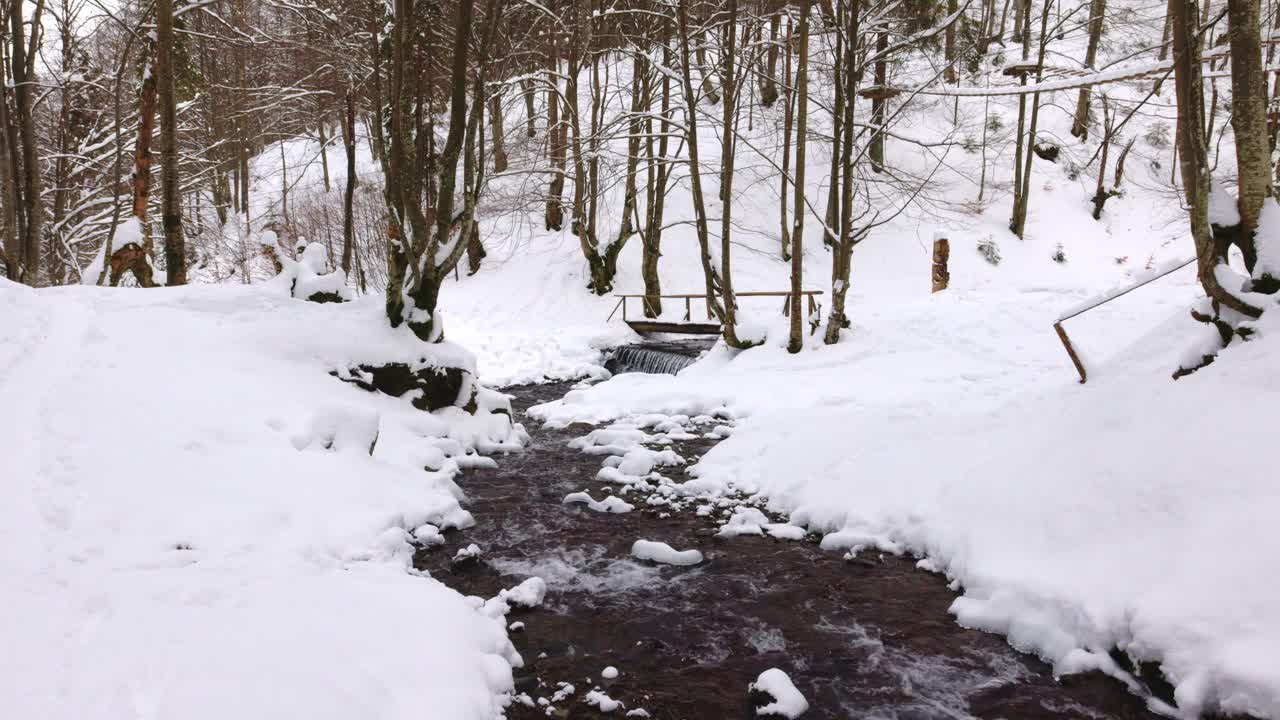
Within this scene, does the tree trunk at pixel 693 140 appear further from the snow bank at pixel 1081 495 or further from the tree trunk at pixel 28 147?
the tree trunk at pixel 28 147

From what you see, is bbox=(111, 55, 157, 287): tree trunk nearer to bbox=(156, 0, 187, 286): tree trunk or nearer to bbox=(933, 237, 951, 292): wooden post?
bbox=(156, 0, 187, 286): tree trunk

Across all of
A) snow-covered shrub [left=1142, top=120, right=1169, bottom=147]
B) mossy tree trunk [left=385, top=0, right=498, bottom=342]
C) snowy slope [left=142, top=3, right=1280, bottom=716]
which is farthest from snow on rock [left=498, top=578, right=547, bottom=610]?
snow-covered shrub [left=1142, top=120, right=1169, bottom=147]

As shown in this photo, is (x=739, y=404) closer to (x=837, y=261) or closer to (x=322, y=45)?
(x=837, y=261)

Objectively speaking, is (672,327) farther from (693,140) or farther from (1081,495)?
(1081,495)

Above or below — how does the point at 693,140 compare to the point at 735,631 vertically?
above

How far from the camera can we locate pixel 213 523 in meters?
4.34

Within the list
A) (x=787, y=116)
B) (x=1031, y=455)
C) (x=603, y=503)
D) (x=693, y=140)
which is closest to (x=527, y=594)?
(x=603, y=503)

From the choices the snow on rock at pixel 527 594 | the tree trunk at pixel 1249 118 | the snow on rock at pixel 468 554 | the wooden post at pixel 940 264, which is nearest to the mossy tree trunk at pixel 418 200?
the snow on rock at pixel 468 554

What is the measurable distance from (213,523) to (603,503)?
3.04m

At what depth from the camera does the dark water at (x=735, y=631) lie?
3500mm

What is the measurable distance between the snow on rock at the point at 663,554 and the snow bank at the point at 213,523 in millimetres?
1386

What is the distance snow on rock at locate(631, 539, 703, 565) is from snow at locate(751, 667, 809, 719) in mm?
1512

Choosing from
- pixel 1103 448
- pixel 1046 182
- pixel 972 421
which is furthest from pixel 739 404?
pixel 1046 182

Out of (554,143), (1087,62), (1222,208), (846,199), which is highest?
(1087,62)
